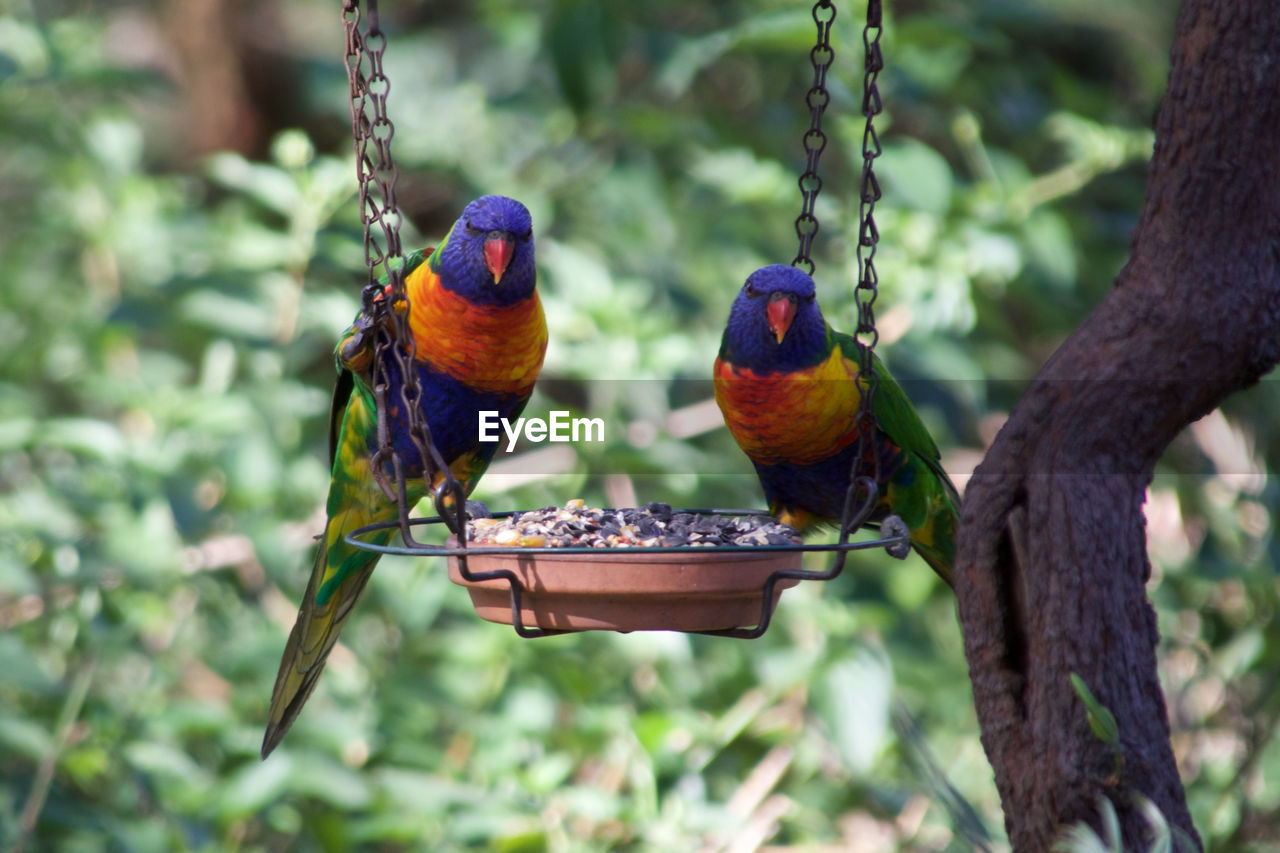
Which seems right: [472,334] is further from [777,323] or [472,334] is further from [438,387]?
[777,323]

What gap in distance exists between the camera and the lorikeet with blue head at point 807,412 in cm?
188

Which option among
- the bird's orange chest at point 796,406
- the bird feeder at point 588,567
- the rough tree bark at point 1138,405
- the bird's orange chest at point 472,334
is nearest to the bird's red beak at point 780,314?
the bird's orange chest at point 796,406

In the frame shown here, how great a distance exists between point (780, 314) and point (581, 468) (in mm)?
1000

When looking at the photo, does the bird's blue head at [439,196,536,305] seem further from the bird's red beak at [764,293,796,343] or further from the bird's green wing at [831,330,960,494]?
the bird's green wing at [831,330,960,494]

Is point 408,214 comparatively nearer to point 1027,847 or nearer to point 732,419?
point 732,419

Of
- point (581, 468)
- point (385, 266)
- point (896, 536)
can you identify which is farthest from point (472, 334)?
point (581, 468)

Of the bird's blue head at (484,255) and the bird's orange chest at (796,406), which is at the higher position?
the bird's blue head at (484,255)

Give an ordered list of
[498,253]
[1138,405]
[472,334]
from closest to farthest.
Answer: [1138,405], [498,253], [472,334]

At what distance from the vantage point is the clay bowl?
52.8 inches

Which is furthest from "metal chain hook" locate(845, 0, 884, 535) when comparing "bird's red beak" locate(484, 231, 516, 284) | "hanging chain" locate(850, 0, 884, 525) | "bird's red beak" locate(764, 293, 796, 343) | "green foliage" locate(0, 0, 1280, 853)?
"green foliage" locate(0, 0, 1280, 853)

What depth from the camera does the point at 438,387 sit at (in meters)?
1.88

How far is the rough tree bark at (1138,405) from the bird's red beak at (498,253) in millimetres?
830

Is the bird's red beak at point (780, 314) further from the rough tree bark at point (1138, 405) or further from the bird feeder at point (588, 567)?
the rough tree bark at point (1138, 405)

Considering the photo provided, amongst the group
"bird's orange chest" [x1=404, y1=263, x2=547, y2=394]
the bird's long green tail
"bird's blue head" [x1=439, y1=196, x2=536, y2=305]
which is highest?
"bird's blue head" [x1=439, y1=196, x2=536, y2=305]
